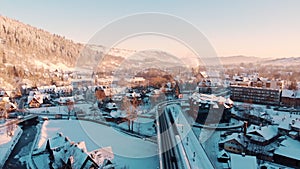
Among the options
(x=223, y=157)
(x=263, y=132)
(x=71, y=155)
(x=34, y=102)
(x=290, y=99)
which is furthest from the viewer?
(x=290, y=99)

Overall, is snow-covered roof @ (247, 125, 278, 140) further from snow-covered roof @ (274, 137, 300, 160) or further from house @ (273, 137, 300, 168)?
house @ (273, 137, 300, 168)

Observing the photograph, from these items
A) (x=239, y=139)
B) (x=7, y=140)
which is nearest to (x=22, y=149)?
(x=7, y=140)

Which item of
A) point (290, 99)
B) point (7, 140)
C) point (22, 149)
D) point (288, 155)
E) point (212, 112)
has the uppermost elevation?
point (290, 99)

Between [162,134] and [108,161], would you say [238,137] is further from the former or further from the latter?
[108,161]

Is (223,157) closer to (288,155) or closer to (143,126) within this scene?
(288,155)

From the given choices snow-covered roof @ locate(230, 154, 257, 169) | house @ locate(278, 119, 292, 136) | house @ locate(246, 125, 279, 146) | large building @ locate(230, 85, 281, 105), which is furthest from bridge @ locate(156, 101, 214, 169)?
large building @ locate(230, 85, 281, 105)

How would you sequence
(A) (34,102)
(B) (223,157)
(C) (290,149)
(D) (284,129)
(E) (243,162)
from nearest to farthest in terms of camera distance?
(E) (243,162) → (B) (223,157) → (C) (290,149) → (D) (284,129) → (A) (34,102)

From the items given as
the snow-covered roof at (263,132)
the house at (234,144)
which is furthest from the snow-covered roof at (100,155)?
the snow-covered roof at (263,132)

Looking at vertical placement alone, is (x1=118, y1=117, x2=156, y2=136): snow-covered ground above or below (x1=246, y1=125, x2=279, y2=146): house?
below
